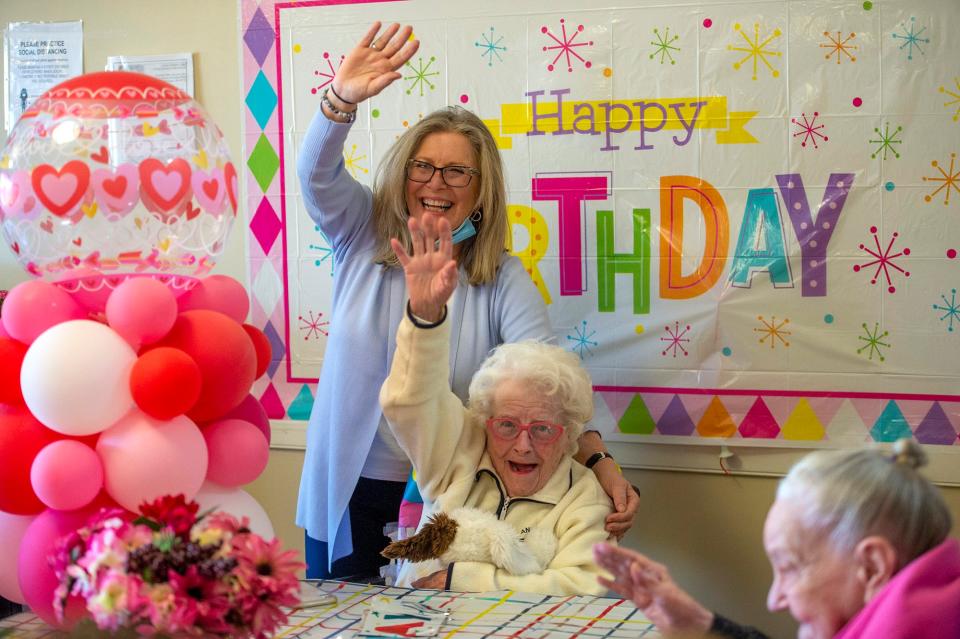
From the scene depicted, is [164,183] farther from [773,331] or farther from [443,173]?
[773,331]

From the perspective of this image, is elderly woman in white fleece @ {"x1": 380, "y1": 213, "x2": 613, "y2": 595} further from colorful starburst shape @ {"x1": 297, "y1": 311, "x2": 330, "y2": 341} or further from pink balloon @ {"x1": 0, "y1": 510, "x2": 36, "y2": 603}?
colorful starburst shape @ {"x1": 297, "y1": 311, "x2": 330, "y2": 341}

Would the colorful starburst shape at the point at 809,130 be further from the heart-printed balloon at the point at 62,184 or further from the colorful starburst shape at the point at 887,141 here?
the heart-printed balloon at the point at 62,184

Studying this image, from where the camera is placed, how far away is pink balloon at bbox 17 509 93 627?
5.41 ft

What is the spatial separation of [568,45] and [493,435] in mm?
1247

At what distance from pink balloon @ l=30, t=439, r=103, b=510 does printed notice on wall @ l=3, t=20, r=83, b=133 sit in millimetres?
2074

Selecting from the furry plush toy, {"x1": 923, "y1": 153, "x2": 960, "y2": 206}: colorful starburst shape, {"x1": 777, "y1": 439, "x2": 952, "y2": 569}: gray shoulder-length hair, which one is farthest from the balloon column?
{"x1": 923, "y1": 153, "x2": 960, "y2": 206}: colorful starburst shape

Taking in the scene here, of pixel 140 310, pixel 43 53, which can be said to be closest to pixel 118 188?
pixel 140 310

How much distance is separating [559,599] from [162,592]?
0.84m

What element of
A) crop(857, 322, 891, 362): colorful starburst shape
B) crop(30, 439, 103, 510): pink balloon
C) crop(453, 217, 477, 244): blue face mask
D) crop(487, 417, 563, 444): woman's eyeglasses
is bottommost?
crop(487, 417, 563, 444): woman's eyeglasses

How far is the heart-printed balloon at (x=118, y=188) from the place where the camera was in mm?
1736

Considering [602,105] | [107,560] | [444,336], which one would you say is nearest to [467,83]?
[602,105]

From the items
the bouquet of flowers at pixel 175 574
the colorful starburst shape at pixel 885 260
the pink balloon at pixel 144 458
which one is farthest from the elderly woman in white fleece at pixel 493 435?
the colorful starburst shape at pixel 885 260

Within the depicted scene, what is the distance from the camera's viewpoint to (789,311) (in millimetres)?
2902

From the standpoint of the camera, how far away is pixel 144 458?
1.67m
